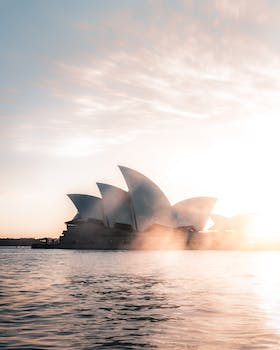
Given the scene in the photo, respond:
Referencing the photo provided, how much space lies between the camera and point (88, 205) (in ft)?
307

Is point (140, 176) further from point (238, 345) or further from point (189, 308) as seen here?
point (238, 345)

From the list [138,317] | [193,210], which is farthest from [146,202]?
[138,317]

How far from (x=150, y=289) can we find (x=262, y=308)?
6107mm

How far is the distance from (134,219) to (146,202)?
25.4 feet

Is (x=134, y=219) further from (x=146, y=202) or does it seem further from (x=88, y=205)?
(x=88, y=205)

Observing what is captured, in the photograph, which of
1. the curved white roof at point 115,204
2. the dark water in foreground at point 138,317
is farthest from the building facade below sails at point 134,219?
the dark water in foreground at point 138,317

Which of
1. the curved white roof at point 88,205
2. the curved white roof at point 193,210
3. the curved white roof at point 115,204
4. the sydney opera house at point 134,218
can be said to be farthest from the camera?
the curved white roof at point 88,205

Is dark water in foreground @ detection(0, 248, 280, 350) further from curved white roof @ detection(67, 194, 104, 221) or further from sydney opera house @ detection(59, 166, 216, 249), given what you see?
curved white roof @ detection(67, 194, 104, 221)

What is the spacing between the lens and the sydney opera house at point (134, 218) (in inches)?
3324

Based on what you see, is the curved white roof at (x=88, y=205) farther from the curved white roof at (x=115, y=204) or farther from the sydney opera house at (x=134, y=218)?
the curved white roof at (x=115, y=204)

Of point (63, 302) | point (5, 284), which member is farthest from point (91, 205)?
point (63, 302)

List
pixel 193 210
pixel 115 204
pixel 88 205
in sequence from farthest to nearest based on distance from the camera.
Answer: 1. pixel 193 210
2. pixel 88 205
3. pixel 115 204

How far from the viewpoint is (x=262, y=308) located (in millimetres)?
15773

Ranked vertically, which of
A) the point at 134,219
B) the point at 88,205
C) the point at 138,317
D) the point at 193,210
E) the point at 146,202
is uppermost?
the point at 88,205
